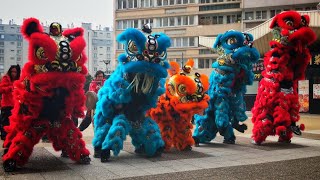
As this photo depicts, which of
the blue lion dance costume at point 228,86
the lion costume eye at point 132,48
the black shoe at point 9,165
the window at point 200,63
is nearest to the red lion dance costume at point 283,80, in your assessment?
the blue lion dance costume at point 228,86

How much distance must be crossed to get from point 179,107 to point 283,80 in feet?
8.76

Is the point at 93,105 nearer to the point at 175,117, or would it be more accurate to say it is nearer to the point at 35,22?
the point at 175,117

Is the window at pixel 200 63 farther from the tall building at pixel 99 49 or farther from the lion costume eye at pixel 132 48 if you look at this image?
the lion costume eye at pixel 132 48

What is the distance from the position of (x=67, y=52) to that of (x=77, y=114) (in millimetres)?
1136

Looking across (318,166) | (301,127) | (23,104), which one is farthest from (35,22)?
(301,127)

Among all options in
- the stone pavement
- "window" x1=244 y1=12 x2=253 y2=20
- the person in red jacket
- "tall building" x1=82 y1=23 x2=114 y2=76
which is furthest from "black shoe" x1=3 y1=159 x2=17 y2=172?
"tall building" x1=82 y1=23 x2=114 y2=76

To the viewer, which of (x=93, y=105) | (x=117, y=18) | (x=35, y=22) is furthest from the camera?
(x=117, y=18)

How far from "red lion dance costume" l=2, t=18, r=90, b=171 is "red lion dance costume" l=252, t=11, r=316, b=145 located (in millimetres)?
4336

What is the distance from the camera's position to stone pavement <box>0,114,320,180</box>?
221 inches

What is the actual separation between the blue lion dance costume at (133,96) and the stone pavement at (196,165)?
1.19 ft

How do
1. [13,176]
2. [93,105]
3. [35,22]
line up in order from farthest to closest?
[93,105] < [35,22] < [13,176]

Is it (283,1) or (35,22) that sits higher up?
(283,1)

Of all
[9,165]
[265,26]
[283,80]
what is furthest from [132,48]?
[265,26]

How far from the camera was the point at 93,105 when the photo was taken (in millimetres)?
8414
